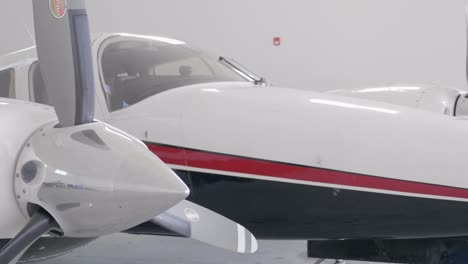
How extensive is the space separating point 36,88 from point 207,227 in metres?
1.73

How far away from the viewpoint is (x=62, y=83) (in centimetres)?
311

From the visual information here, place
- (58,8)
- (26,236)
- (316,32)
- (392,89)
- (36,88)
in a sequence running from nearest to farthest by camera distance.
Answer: (26,236) < (58,8) < (36,88) < (392,89) < (316,32)

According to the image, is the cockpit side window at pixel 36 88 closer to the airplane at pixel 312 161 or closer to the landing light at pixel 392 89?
the airplane at pixel 312 161

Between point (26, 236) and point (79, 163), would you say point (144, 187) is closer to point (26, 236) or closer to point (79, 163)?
point (79, 163)

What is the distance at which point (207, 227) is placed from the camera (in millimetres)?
3523

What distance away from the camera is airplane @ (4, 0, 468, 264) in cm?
353

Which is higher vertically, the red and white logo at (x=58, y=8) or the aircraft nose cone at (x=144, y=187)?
the red and white logo at (x=58, y=8)

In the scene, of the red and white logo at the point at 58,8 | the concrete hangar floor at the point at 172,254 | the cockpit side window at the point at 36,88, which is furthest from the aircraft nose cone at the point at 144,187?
the concrete hangar floor at the point at 172,254

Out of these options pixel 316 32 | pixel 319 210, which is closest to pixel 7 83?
pixel 319 210

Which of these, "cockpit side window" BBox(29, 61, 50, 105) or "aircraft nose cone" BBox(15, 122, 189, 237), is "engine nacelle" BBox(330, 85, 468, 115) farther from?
"aircraft nose cone" BBox(15, 122, 189, 237)

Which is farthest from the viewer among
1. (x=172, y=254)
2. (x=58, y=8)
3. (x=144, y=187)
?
(x=172, y=254)

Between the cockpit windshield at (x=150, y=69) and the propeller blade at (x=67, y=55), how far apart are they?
1141mm

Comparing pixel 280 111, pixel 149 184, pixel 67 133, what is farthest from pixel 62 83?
pixel 280 111

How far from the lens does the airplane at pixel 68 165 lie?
278 centimetres
